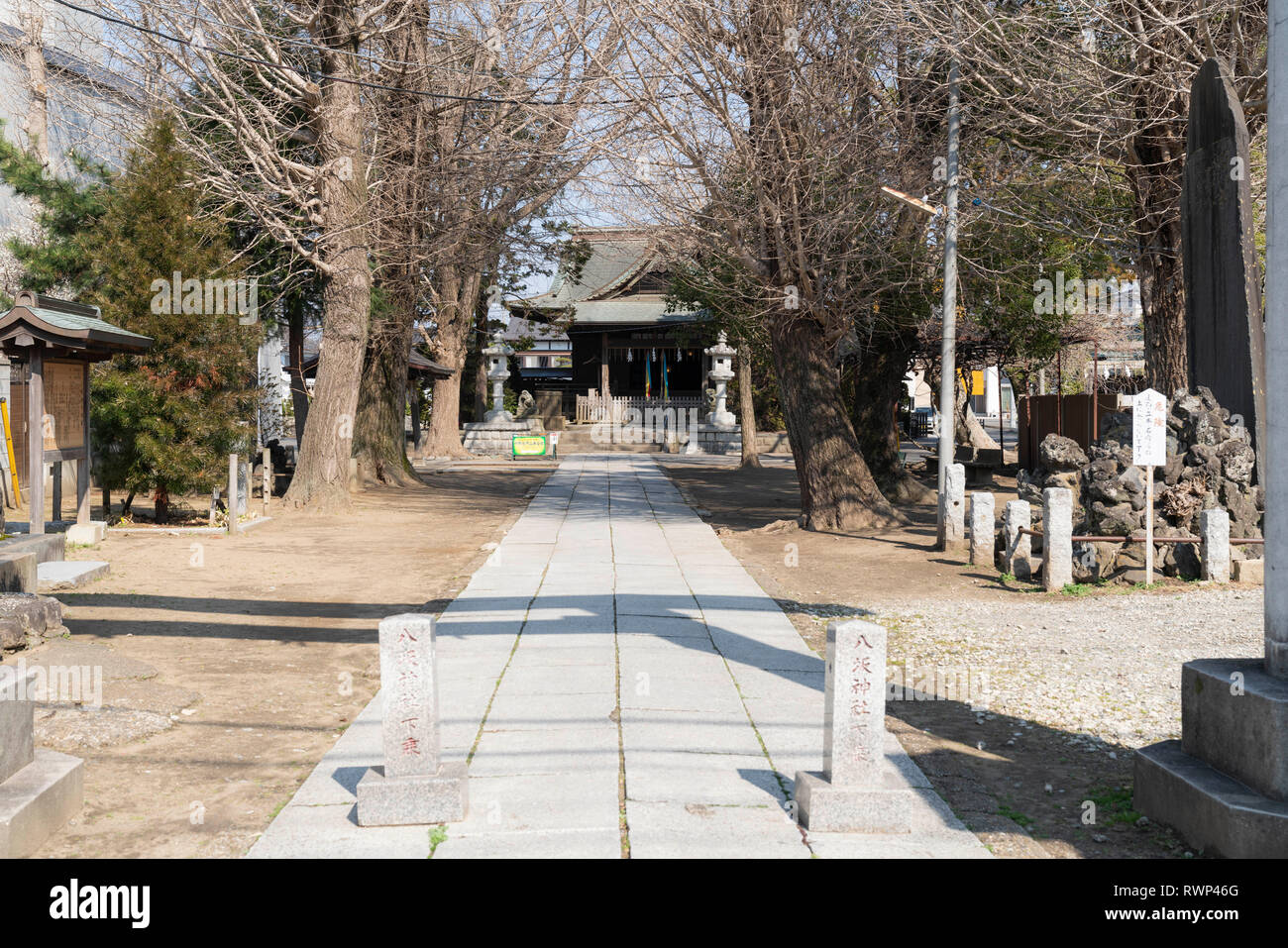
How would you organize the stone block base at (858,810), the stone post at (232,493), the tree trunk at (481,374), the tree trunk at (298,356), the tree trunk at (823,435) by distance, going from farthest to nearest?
the tree trunk at (481,374), the tree trunk at (298,356), the tree trunk at (823,435), the stone post at (232,493), the stone block base at (858,810)

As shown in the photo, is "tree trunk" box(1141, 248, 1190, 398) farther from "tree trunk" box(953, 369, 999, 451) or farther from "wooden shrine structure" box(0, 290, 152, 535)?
"tree trunk" box(953, 369, 999, 451)

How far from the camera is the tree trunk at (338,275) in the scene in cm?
1748

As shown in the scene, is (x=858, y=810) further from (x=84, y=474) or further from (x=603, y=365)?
(x=603, y=365)

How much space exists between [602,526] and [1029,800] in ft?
37.5

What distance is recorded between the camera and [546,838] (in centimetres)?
438

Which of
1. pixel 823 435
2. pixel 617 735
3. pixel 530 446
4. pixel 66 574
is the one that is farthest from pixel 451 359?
pixel 617 735

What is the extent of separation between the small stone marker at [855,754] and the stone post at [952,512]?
9115mm

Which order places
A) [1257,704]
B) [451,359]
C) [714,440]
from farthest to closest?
[714,440] → [451,359] → [1257,704]

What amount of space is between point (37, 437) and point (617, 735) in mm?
8686

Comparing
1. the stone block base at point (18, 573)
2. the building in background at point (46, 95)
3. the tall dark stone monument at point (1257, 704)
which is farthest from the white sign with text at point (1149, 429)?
the building in background at point (46, 95)

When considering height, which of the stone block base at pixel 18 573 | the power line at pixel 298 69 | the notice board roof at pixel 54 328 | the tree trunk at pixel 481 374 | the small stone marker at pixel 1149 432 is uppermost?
the power line at pixel 298 69

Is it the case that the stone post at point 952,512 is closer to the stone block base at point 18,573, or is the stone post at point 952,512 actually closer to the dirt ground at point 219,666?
the dirt ground at point 219,666

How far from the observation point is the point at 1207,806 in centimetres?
425

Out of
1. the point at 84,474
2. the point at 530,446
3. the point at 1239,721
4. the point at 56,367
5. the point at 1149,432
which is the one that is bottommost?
the point at 1239,721
